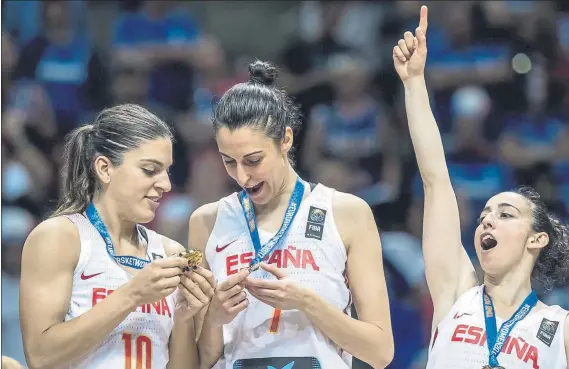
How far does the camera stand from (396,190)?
276 inches

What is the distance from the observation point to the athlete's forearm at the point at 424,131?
432 cm

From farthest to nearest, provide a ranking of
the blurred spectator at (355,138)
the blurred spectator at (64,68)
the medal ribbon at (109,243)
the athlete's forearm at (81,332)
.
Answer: the blurred spectator at (64,68) → the blurred spectator at (355,138) → the medal ribbon at (109,243) → the athlete's forearm at (81,332)

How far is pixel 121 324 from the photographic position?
12.5 feet

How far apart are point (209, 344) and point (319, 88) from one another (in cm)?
402

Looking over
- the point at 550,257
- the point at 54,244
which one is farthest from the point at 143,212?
the point at 550,257

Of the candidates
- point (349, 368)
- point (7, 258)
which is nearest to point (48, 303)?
point (349, 368)

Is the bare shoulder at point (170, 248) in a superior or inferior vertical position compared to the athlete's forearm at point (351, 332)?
superior

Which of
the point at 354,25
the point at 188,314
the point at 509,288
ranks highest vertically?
the point at 354,25

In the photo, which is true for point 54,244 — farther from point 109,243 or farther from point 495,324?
point 495,324

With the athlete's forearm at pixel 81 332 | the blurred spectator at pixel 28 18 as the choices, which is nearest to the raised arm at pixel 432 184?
the athlete's forearm at pixel 81 332

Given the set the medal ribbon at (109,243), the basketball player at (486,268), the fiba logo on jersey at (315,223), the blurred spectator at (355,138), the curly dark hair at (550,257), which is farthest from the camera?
the blurred spectator at (355,138)

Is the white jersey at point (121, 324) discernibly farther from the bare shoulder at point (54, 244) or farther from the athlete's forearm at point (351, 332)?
the athlete's forearm at point (351, 332)

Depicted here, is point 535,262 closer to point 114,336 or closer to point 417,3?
point 114,336

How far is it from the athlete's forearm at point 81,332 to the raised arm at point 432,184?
56.9 inches
